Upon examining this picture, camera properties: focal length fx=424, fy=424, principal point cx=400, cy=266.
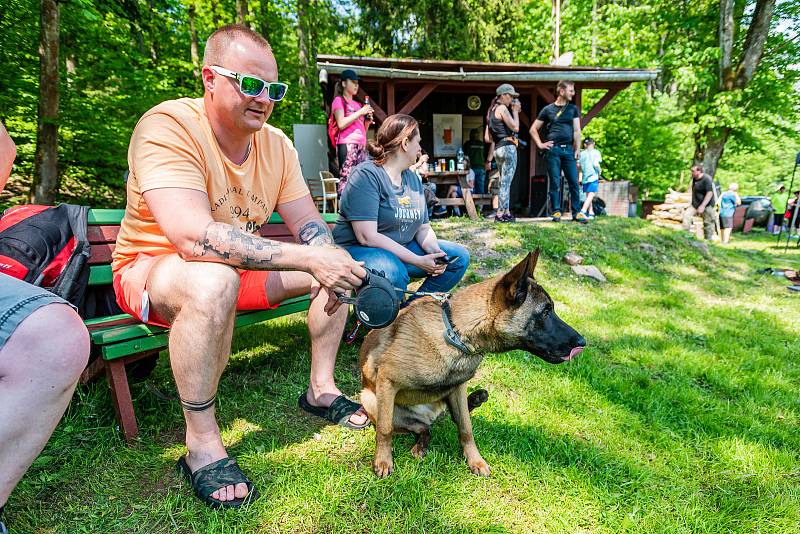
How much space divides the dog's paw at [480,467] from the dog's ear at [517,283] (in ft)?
2.79

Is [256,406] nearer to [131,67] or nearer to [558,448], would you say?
[558,448]

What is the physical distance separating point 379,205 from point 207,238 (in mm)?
1518

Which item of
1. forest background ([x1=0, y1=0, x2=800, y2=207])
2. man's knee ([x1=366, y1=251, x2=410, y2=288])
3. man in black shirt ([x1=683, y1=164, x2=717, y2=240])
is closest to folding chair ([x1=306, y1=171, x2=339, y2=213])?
forest background ([x1=0, y1=0, x2=800, y2=207])

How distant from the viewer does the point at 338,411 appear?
8.37 ft

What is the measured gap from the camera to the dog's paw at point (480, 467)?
2145 millimetres

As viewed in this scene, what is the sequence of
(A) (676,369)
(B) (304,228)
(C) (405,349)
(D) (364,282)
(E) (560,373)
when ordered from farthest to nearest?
(A) (676,369)
(E) (560,373)
(B) (304,228)
(C) (405,349)
(D) (364,282)

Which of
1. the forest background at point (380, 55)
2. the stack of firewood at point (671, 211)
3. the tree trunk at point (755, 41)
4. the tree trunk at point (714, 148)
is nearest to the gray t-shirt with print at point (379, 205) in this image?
the forest background at point (380, 55)

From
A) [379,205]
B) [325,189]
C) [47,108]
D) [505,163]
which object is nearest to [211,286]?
[379,205]

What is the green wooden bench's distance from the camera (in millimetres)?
2064

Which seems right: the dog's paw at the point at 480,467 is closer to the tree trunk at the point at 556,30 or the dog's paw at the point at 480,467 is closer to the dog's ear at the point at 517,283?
the dog's ear at the point at 517,283

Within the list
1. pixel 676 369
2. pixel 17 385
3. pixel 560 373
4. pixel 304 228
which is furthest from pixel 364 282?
pixel 676 369

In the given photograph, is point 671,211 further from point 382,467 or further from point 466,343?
point 382,467

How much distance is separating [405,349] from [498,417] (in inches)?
37.6

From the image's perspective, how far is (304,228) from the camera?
99.7 inches
